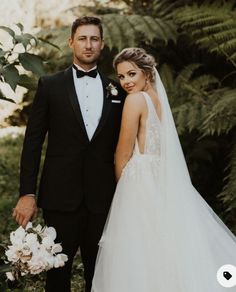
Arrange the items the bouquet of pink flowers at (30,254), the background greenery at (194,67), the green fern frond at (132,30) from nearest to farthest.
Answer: the bouquet of pink flowers at (30,254), the background greenery at (194,67), the green fern frond at (132,30)

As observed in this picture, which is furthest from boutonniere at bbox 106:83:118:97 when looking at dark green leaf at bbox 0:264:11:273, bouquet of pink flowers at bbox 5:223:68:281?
dark green leaf at bbox 0:264:11:273

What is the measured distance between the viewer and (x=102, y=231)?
3012 mm

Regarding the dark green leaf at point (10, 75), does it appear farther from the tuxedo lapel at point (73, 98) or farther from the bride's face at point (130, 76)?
the bride's face at point (130, 76)

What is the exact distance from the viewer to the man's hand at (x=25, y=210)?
2844 mm

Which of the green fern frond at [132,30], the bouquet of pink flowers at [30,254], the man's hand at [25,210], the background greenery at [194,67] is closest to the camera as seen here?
the bouquet of pink flowers at [30,254]

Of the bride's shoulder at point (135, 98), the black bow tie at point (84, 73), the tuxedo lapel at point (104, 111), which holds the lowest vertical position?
the tuxedo lapel at point (104, 111)

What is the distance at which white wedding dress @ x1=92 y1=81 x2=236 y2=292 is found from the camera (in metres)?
2.88

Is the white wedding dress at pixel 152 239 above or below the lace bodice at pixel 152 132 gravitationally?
below

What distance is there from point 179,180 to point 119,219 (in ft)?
1.35

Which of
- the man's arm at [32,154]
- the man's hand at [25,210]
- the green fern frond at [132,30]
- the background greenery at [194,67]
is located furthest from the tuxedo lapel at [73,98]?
the green fern frond at [132,30]

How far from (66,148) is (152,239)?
2.21 feet

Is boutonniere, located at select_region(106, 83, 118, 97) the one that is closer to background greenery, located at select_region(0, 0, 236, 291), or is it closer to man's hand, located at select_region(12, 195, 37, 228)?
man's hand, located at select_region(12, 195, 37, 228)

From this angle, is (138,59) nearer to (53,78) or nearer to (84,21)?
(84,21)

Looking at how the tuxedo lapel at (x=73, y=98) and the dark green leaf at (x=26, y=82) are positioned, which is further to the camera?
the tuxedo lapel at (x=73, y=98)
